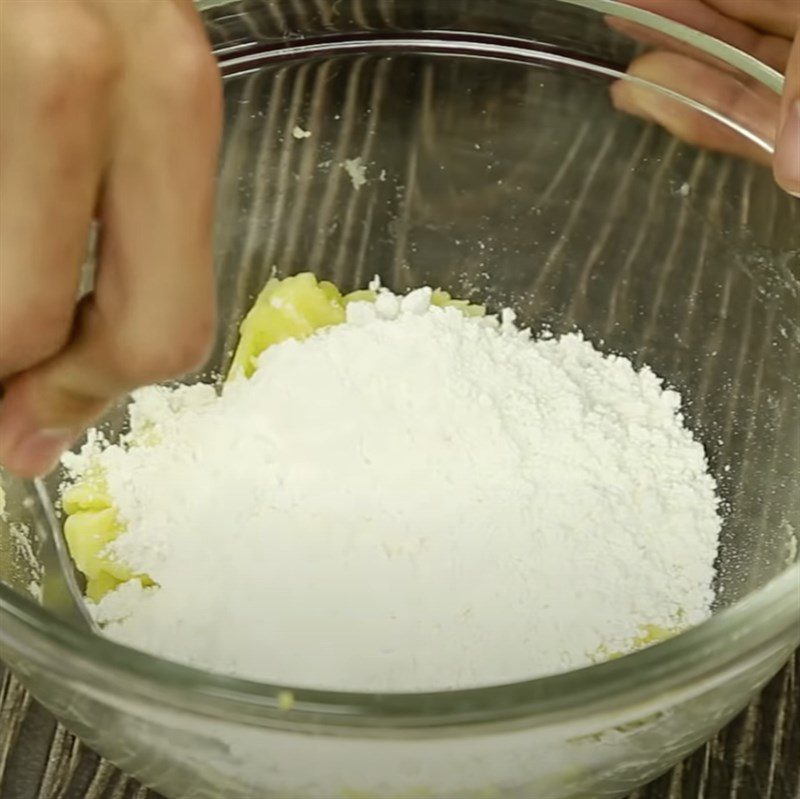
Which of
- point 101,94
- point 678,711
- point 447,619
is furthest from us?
point 447,619

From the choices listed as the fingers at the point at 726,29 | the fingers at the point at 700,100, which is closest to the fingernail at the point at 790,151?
the fingers at the point at 700,100

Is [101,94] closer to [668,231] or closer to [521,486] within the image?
[521,486]

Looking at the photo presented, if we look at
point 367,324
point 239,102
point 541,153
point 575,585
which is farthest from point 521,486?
point 239,102

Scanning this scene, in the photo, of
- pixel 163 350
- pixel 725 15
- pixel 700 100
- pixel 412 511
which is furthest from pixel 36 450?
pixel 725 15

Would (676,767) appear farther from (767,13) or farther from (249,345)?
(767,13)

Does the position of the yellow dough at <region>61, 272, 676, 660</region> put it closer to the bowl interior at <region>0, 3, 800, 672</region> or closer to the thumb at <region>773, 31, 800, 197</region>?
the bowl interior at <region>0, 3, 800, 672</region>

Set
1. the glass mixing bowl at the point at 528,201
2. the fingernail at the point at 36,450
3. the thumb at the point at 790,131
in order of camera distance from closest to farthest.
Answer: the fingernail at the point at 36,450 < the thumb at the point at 790,131 < the glass mixing bowl at the point at 528,201

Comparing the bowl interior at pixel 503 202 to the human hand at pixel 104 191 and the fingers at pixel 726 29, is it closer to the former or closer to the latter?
the fingers at pixel 726 29
